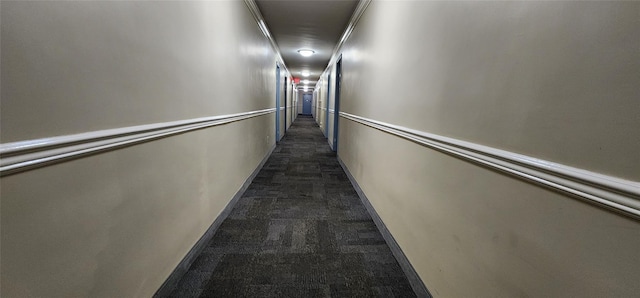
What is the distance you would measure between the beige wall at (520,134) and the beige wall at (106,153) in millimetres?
1324

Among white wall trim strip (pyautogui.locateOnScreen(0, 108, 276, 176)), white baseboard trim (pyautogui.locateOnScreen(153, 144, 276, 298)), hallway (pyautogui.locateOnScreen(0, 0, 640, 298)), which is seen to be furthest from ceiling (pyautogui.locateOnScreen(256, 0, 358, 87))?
white wall trim strip (pyautogui.locateOnScreen(0, 108, 276, 176))

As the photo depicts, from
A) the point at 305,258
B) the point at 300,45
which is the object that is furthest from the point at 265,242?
the point at 300,45

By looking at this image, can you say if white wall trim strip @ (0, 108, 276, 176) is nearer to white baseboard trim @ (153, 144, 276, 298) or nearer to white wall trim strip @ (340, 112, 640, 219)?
white baseboard trim @ (153, 144, 276, 298)

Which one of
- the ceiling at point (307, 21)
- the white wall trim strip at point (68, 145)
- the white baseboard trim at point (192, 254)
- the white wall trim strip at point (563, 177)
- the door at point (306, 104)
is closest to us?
the white wall trim strip at point (563, 177)

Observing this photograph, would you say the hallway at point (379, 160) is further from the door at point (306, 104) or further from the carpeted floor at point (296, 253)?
the door at point (306, 104)

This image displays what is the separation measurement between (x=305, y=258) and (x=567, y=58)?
1618mm

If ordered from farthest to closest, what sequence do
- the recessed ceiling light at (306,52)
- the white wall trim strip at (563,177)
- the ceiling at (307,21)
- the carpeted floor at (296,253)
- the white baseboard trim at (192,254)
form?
the recessed ceiling light at (306,52) → the ceiling at (307,21) → the carpeted floor at (296,253) → the white baseboard trim at (192,254) → the white wall trim strip at (563,177)

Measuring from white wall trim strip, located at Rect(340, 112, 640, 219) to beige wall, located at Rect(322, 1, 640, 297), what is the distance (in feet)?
0.07

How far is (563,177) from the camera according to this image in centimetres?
64

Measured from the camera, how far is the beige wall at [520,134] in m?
0.55

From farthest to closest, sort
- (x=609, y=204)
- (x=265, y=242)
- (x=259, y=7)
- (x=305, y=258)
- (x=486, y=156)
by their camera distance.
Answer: (x=259, y=7) → (x=265, y=242) → (x=305, y=258) → (x=486, y=156) → (x=609, y=204)

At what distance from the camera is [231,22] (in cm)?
230

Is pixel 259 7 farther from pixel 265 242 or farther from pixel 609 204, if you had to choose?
pixel 609 204

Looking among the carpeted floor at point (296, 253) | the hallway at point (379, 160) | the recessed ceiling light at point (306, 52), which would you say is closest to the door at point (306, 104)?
the recessed ceiling light at point (306, 52)
